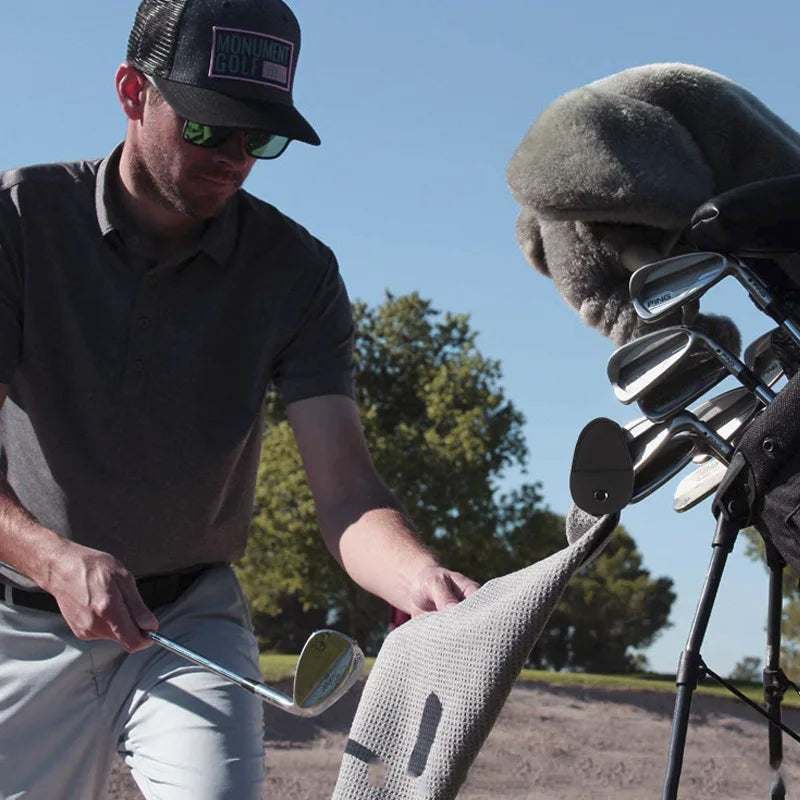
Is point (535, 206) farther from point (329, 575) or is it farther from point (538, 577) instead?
point (329, 575)

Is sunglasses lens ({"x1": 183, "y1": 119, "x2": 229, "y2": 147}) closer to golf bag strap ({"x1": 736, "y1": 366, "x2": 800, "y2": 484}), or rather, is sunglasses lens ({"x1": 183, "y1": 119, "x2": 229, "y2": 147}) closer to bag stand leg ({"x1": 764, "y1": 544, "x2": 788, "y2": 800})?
golf bag strap ({"x1": 736, "y1": 366, "x2": 800, "y2": 484})

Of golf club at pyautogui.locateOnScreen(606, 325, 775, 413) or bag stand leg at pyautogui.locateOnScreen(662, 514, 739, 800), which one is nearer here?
bag stand leg at pyautogui.locateOnScreen(662, 514, 739, 800)

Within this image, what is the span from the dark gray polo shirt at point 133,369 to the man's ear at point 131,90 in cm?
14

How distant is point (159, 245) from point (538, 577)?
48.4 inches

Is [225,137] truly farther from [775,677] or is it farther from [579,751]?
[579,751]

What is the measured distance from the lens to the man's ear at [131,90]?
313 cm

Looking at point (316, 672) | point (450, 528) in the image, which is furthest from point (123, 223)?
point (450, 528)

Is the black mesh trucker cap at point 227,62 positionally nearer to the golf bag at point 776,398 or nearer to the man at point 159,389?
the man at point 159,389

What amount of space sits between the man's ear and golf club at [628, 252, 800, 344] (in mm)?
1165

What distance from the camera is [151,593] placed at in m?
3.04

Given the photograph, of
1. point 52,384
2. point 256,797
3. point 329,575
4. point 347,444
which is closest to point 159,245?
point 52,384

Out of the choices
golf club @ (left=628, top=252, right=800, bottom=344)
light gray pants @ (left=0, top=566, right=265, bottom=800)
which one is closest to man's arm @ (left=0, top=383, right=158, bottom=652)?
light gray pants @ (left=0, top=566, right=265, bottom=800)

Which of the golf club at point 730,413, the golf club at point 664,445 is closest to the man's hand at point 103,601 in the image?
the golf club at point 664,445

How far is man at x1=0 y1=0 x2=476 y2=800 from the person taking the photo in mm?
2943
